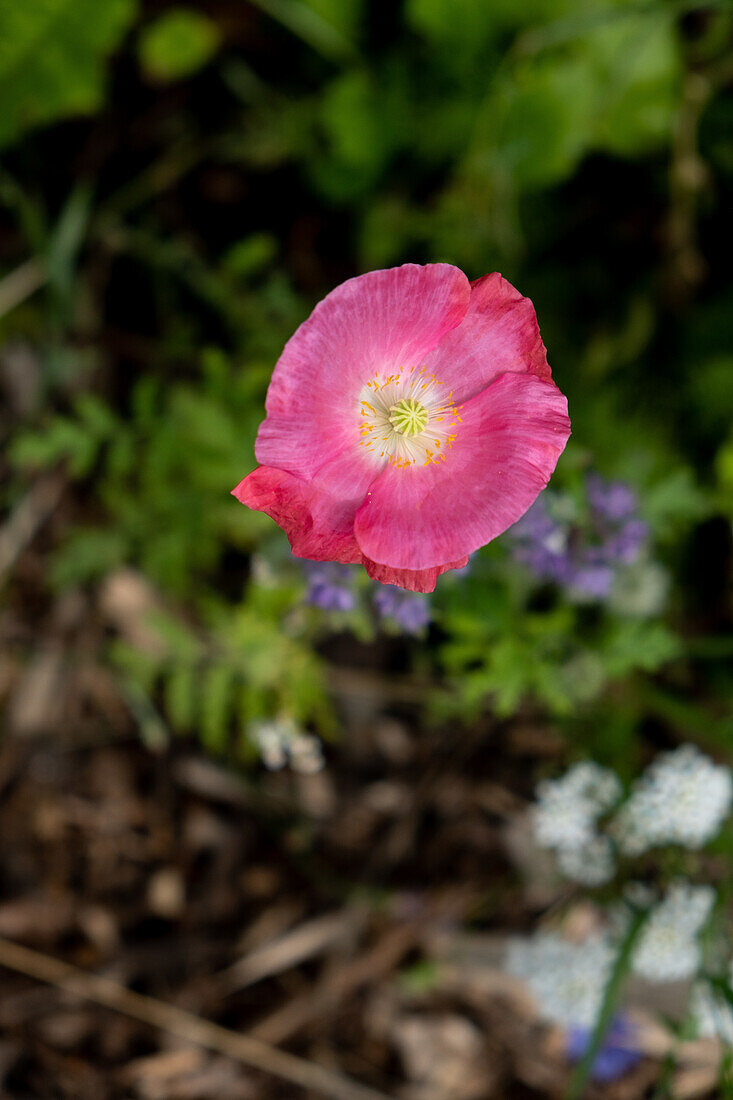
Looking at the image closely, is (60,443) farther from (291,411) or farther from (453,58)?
(453,58)

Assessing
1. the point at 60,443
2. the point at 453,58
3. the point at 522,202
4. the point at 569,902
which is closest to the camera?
the point at 60,443

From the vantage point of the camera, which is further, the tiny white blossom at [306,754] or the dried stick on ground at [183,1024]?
the dried stick on ground at [183,1024]

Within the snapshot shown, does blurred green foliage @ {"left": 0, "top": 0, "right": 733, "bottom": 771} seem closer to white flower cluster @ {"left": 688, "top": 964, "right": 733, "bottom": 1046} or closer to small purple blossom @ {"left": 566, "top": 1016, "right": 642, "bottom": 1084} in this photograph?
white flower cluster @ {"left": 688, "top": 964, "right": 733, "bottom": 1046}

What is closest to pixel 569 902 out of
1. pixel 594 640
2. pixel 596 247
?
pixel 594 640

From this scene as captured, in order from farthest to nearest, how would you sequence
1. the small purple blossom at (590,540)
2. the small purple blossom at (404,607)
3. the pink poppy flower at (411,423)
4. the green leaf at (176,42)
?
the green leaf at (176,42), the small purple blossom at (590,540), the small purple blossom at (404,607), the pink poppy flower at (411,423)

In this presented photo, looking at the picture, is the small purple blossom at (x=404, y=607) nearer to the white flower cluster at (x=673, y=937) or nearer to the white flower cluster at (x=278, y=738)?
the white flower cluster at (x=278, y=738)

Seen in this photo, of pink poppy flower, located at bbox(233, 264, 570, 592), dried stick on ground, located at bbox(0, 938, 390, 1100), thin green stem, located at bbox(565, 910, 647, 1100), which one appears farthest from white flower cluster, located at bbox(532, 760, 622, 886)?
dried stick on ground, located at bbox(0, 938, 390, 1100)

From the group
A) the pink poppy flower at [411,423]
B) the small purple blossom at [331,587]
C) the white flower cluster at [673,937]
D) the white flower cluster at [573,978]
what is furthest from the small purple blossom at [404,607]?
the white flower cluster at [573,978]
